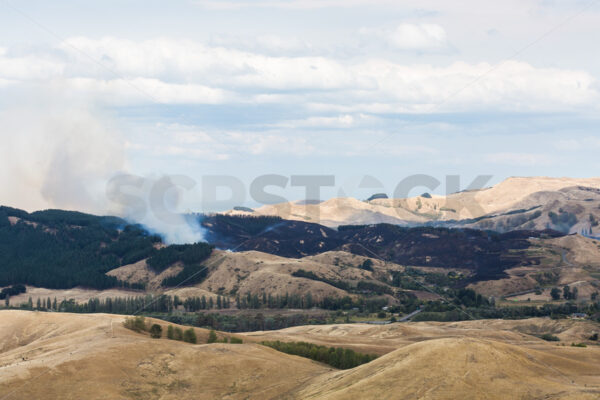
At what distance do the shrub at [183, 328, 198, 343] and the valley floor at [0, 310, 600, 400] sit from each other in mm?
11563

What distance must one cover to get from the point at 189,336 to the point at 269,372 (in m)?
41.3

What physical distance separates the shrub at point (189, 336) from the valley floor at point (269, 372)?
1156 cm

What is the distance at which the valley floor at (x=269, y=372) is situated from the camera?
80750mm

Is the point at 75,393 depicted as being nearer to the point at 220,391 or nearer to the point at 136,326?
the point at 220,391

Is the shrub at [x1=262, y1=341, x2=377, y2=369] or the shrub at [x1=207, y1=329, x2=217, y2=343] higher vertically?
the shrub at [x1=207, y1=329, x2=217, y2=343]

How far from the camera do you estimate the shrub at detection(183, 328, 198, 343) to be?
479ft

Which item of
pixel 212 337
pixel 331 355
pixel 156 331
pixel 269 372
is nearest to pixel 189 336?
pixel 212 337

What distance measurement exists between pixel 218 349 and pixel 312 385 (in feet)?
83.2

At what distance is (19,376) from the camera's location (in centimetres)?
Answer: 9925

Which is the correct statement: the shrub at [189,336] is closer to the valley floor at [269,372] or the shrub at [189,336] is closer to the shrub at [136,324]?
the shrub at [136,324]

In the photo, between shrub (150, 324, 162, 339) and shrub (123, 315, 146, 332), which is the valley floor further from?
shrub (150, 324, 162, 339)

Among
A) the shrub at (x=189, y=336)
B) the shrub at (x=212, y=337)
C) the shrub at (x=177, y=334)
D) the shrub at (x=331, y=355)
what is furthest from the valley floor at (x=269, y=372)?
the shrub at (x=212, y=337)

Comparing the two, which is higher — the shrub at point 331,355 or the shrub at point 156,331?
the shrub at point 156,331

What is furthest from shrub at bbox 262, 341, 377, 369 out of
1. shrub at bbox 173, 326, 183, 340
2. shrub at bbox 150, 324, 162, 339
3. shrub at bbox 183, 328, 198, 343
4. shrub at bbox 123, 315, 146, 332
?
shrub at bbox 123, 315, 146, 332
